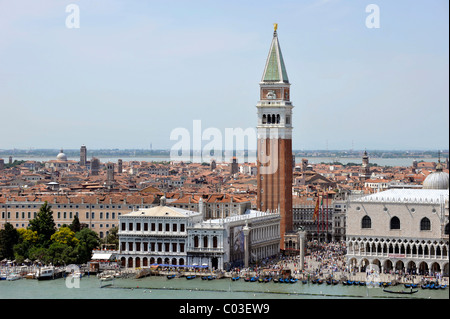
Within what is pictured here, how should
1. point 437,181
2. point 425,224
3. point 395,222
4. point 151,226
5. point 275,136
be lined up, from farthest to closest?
point 275,136 → point 437,181 → point 151,226 → point 395,222 → point 425,224

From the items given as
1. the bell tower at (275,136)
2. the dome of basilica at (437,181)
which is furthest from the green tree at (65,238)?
the dome of basilica at (437,181)

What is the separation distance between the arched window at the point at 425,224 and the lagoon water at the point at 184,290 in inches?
98.3

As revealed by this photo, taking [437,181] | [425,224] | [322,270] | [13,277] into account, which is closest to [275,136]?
[437,181]

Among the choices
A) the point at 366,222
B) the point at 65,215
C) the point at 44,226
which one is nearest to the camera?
the point at 366,222

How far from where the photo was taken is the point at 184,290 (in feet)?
81.8

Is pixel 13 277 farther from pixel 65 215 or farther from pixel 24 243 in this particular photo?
pixel 65 215

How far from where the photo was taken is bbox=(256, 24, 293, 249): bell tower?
3397 centimetres

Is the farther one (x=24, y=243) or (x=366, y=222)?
(x=24, y=243)

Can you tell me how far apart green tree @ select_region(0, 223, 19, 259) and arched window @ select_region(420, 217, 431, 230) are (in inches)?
458

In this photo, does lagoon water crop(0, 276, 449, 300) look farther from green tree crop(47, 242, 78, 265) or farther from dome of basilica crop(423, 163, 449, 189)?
dome of basilica crop(423, 163, 449, 189)

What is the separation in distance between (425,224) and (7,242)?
1186 cm

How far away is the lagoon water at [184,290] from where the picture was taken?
23828 mm

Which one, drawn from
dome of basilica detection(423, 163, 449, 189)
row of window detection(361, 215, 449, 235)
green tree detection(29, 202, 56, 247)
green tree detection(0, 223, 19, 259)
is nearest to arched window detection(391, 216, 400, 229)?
row of window detection(361, 215, 449, 235)
